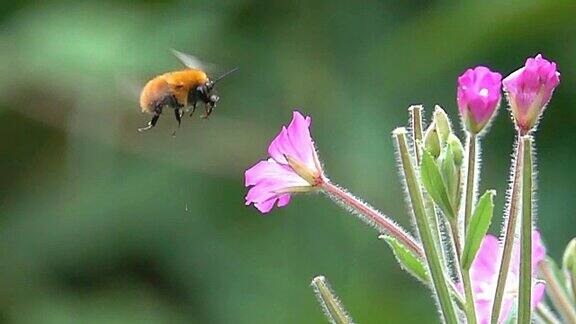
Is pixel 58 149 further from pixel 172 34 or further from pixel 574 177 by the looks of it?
pixel 574 177

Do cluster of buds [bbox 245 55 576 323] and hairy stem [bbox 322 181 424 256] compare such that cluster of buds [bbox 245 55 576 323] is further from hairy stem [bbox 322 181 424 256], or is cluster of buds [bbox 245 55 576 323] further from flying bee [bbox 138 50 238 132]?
flying bee [bbox 138 50 238 132]

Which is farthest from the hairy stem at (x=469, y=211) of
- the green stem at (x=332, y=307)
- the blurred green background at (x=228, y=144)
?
the blurred green background at (x=228, y=144)

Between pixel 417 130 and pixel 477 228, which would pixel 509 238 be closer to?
pixel 477 228

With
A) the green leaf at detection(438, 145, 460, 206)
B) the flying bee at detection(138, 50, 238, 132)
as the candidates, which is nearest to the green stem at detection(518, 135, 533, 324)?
the green leaf at detection(438, 145, 460, 206)

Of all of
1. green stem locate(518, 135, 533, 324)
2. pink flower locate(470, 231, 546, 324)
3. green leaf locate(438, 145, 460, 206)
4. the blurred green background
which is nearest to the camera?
green stem locate(518, 135, 533, 324)

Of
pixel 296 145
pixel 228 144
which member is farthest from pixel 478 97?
pixel 228 144

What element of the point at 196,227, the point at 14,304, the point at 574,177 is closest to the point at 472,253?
the point at 574,177
